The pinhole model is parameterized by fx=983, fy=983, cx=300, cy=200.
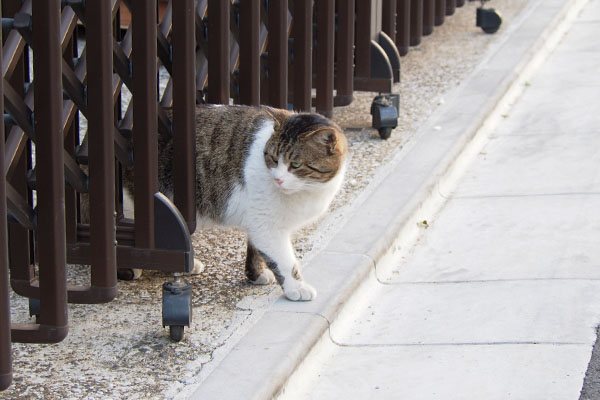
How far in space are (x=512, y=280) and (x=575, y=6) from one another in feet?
18.6

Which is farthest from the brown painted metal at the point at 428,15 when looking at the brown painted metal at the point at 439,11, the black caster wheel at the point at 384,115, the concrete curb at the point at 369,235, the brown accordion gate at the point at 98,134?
the brown accordion gate at the point at 98,134

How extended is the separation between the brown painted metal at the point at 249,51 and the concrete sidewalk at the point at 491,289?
108 cm

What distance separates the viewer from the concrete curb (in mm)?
3539

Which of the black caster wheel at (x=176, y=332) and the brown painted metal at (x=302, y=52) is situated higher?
the brown painted metal at (x=302, y=52)

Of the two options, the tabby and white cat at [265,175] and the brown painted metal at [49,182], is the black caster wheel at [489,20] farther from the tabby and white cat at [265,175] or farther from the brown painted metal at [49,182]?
the brown painted metal at [49,182]

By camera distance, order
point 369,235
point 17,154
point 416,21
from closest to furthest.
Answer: point 17,154, point 369,235, point 416,21

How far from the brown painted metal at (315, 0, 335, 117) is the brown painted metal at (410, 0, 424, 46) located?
5.43 ft

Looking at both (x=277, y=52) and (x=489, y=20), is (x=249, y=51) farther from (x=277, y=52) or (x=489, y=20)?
(x=489, y=20)

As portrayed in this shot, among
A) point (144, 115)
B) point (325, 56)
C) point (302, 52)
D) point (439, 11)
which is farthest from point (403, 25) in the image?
point (144, 115)

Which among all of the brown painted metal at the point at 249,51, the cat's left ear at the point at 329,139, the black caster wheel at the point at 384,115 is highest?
the brown painted metal at the point at 249,51

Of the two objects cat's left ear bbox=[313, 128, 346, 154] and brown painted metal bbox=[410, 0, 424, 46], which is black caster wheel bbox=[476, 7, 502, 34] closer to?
brown painted metal bbox=[410, 0, 424, 46]

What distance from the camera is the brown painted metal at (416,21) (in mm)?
7449

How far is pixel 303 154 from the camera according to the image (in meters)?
4.09

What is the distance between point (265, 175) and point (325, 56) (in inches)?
77.2
